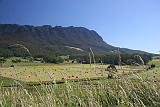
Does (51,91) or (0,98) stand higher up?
(51,91)

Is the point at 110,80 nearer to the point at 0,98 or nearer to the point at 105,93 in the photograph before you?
the point at 105,93

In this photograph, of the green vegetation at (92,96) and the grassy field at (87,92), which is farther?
the grassy field at (87,92)

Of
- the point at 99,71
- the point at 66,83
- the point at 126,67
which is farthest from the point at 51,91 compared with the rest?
the point at 126,67

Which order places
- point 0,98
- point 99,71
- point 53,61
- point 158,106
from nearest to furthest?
point 158,106
point 0,98
point 99,71
point 53,61

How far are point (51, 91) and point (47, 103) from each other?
2.41 ft

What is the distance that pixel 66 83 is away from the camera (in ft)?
14.9

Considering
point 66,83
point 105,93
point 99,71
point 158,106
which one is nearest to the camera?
point 158,106

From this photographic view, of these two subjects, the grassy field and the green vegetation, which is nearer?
the green vegetation

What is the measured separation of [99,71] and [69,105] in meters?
2.00

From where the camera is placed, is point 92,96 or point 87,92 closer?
point 92,96

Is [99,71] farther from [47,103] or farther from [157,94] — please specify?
[47,103]

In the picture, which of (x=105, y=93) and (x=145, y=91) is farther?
(x=105, y=93)

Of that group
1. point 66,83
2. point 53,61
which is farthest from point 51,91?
point 53,61

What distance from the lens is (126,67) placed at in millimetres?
6723
